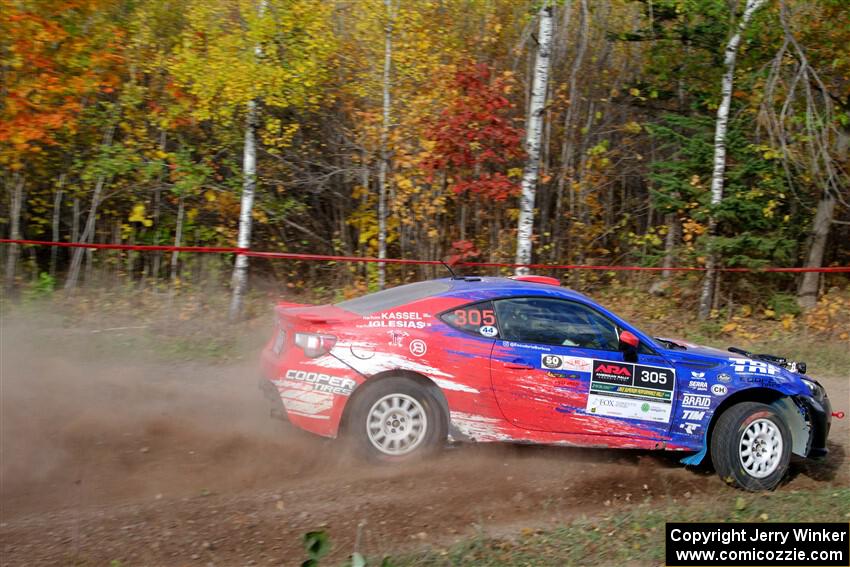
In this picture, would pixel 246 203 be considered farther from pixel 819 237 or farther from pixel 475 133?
pixel 819 237

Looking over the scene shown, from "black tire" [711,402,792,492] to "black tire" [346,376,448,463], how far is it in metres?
2.40

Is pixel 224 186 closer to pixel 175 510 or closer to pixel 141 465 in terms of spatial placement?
pixel 141 465

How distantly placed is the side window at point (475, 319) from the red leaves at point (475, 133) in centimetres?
720

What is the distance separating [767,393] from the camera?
7031mm

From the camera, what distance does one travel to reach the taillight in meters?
6.58

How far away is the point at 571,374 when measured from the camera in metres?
6.72

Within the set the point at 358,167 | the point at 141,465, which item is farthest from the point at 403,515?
the point at 358,167

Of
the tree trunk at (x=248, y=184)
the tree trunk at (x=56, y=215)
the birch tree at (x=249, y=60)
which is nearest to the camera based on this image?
the birch tree at (x=249, y=60)

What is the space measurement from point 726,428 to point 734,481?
448mm

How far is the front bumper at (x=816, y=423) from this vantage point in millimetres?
7062

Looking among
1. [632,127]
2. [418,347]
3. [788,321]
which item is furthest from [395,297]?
[632,127]

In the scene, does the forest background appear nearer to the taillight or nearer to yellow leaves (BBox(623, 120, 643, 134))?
yellow leaves (BBox(623, 120, 643, 134))

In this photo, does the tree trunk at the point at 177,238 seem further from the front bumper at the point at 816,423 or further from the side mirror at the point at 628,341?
the front bumper at the point at 816,423

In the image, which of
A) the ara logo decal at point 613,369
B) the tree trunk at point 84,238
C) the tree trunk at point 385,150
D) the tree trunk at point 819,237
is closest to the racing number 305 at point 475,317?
the ara logo decal at point 613,369
